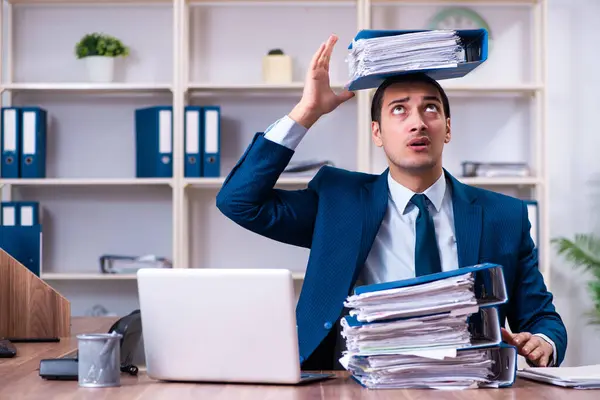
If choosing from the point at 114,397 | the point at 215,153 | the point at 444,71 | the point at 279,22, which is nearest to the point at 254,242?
the point at 215,153

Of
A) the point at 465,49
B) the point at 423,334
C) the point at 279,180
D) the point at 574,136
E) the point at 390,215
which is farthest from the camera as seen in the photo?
the point at 574,136

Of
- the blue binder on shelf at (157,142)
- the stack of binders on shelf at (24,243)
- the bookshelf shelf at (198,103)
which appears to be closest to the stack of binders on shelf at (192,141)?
the blue binder on shelf at (157,142)

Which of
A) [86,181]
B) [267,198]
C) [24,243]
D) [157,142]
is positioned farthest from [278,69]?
[267,198]

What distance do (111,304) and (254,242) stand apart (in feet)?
2.54

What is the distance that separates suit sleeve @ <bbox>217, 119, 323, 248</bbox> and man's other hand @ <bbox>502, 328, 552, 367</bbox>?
2.20ft

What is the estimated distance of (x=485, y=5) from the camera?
436 centimetres

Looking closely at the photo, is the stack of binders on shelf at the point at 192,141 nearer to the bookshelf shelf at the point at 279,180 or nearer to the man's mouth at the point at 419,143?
the bookshelf shelf at the point at 279,180

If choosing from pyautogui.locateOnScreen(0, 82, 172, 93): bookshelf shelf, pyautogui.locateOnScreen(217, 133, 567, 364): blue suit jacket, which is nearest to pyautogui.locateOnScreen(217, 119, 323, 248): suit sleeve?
pyautogui.locateOnScreen(217, 133, 567, 364): blue suit jacket

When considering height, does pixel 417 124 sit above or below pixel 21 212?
above

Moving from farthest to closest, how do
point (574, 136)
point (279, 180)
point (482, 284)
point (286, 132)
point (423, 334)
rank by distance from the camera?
point (574, 136) < point (279, 180) < point (286, 132) < point (482, 284) < point (423, 334)

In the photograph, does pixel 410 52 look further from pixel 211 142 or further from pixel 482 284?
pixel 211 142

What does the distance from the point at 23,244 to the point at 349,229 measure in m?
1.04

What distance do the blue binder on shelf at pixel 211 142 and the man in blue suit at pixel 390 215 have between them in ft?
6.02

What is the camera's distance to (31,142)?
411 cm
